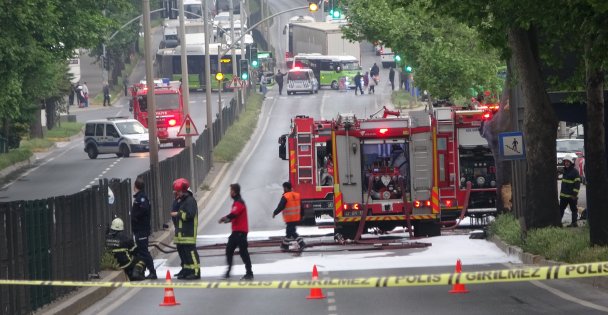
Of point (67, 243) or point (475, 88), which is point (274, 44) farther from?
point (67, 243)

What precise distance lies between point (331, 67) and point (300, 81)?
14.0ft

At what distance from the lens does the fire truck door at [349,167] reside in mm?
31453

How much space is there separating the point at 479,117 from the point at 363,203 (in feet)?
15.8

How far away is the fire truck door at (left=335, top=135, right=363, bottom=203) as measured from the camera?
31453 mm

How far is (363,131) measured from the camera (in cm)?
3156

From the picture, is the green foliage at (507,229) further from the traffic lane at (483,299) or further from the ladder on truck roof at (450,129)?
the traffic lane at (483,299)

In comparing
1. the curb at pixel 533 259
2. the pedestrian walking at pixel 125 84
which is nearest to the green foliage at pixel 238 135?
the pedestrian walking at pixel 125 84

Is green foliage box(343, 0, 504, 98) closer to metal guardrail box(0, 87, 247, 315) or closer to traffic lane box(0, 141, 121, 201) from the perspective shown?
traffic lane box(0, 141, 121, 201)

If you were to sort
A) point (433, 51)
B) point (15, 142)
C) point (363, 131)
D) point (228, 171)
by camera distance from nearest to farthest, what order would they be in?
point (363, 131) < point (433, 51) < point (228, 171) < point (15, 142)

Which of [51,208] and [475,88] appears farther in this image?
[475,88]

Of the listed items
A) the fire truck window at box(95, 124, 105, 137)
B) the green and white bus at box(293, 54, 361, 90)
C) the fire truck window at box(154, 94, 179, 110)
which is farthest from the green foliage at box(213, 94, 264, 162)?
the green and white bus at box(293, 54, 361, 90)

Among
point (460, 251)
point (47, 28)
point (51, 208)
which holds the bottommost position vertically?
point (460, 251)

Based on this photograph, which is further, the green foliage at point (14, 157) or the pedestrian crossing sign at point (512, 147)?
the green foliage at point (14, 157)

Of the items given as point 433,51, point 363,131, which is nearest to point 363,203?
point 363,131
